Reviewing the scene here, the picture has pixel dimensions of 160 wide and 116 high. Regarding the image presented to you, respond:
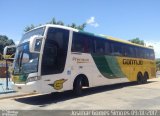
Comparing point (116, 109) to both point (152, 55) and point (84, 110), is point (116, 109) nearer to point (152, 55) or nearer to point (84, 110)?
point (84, 110)

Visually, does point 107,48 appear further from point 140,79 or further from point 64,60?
point 140,79

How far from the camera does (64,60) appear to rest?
12930 mm

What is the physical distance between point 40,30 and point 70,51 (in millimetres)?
1824

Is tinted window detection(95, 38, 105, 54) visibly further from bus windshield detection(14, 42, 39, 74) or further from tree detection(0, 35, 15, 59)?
tree detection(0, 35, 15, 59)

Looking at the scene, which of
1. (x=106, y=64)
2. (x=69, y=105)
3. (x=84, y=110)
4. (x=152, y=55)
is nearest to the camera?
(x=84, y=110)

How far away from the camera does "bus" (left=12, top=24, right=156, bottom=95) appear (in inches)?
A: 464

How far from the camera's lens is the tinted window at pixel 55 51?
39.4 feet

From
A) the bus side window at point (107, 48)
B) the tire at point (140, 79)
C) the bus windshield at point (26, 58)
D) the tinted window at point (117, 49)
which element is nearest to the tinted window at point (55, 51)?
the bus windshield at point (26, 58)

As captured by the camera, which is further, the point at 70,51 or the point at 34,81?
the point at 70,51

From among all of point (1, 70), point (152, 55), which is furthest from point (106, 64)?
point (1, 70)

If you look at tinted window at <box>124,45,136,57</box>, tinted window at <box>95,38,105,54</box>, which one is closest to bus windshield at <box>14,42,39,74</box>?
tinted window at <box>95,38,105,54</box>

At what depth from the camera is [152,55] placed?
2462 cm

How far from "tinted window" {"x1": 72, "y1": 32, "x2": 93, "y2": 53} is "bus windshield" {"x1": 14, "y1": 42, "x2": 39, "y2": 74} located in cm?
245

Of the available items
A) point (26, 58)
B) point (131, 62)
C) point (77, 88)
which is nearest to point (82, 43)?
point (77, 88)
